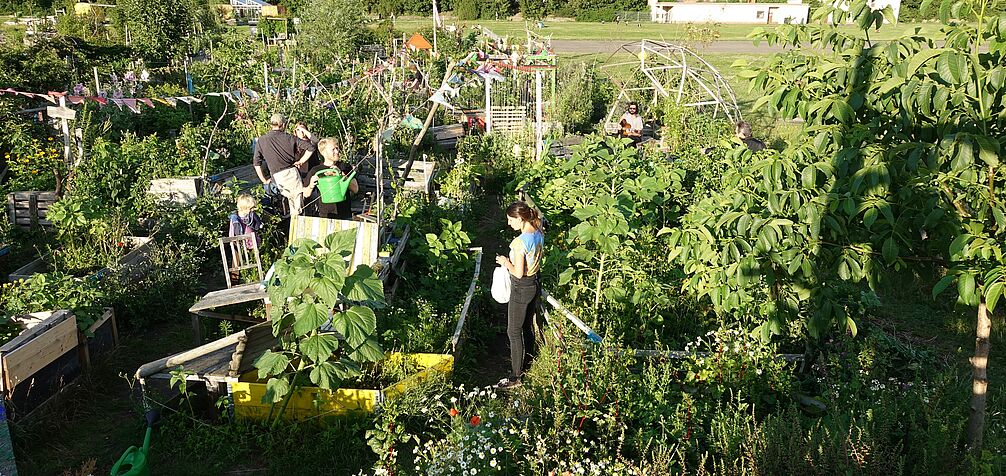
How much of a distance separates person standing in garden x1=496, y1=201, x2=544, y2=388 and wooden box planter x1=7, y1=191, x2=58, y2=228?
5.16m

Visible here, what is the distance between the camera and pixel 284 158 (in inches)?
288

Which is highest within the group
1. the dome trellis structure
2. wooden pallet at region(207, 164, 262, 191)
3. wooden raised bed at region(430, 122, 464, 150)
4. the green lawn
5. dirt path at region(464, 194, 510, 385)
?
the green lawn

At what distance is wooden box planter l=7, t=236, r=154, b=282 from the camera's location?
19.7ft

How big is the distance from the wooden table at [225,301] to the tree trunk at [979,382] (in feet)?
14.2

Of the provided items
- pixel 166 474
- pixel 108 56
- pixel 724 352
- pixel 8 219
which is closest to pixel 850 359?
pixel 724 352

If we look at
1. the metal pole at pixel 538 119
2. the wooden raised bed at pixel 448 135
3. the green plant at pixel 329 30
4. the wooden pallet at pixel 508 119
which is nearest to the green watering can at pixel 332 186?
the metal pole at pixel 538 119

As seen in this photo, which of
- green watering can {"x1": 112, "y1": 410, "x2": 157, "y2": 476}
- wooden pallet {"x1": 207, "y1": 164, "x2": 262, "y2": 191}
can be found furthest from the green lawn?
green watering can {"x1": 112, "y1": 410, "x2": 157, "y2": 476}

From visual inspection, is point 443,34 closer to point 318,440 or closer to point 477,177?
point 477,177

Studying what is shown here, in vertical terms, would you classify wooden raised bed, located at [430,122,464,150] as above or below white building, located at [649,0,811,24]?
below

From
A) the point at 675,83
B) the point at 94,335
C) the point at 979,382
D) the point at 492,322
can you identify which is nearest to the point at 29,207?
the point at 94,335

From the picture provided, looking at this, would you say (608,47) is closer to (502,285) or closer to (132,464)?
(502,285)

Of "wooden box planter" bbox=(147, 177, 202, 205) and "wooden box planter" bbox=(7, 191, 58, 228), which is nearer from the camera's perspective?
"wooden box planter" bbox=(7, 191, 58, 228)

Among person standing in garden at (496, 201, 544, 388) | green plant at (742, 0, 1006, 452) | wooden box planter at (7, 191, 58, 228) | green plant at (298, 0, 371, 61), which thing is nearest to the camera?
green plant at (742, 0, 1006, 452)

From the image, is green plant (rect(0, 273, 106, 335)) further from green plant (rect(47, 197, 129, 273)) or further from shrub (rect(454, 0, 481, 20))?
shrub (rect(454, 0, 481, 20))
